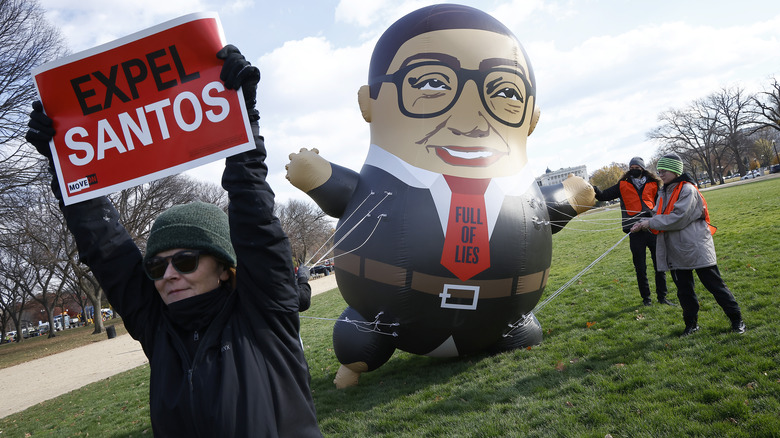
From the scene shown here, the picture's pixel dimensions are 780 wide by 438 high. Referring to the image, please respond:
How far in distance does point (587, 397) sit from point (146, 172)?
14.8 ft

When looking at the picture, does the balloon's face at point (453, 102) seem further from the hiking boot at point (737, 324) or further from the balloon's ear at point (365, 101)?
the hiking boot at point (737, 324)

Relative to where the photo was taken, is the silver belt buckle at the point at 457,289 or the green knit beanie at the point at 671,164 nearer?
the silver belt buckle at the point at 457,289

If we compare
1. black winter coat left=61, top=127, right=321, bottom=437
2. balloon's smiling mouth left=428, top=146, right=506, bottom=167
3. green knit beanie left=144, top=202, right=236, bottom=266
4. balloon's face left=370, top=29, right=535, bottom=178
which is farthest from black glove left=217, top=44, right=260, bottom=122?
balloon's smiling mouth left=428, top=146, right=506, bottom=167

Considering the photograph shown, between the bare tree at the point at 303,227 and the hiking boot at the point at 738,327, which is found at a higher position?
the bare tree at the point at 303,227

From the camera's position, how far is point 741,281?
781cm

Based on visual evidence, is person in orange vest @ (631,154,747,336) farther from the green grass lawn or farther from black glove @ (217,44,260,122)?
black glove @ (217,44,260,122)

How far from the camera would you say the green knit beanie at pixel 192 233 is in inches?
84.0

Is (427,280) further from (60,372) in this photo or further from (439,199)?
(60,372)

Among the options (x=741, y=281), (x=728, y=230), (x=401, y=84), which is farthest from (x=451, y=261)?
(x=728, y=230)

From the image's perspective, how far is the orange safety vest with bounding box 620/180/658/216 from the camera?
25.9 ft

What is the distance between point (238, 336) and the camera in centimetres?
201

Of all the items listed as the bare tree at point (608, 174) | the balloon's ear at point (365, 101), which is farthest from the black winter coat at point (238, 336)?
the bare tree at point (608, 174)

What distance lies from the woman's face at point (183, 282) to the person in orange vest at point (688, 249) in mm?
5774

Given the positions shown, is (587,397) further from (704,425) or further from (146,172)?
(146,172)
